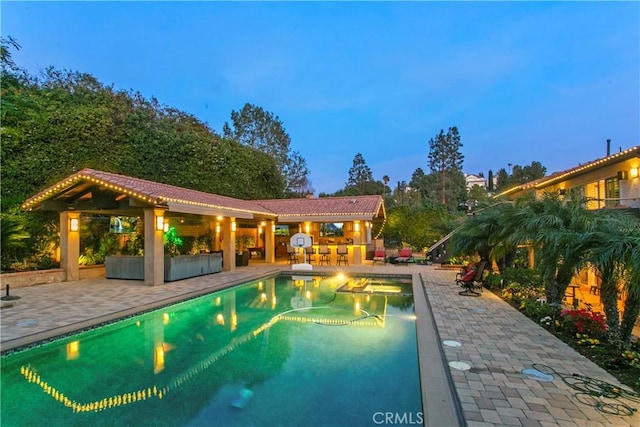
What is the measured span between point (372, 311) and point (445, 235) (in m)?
12.2

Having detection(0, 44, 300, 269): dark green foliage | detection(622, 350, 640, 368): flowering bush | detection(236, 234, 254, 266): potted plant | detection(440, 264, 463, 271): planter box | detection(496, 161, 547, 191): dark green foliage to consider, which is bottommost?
detection(440, 264, 463, 271): planter box

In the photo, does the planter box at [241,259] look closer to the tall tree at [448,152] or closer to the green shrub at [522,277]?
the green shrub at [522,277]

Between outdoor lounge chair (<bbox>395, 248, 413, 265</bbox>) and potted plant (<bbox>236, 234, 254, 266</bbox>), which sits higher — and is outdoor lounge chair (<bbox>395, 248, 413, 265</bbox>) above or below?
below

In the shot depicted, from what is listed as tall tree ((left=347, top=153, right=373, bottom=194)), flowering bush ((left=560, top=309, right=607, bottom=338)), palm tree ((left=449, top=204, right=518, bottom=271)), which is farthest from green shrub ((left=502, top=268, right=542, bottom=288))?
tall tree ((left=347, top=153, right=373, bottom=194))

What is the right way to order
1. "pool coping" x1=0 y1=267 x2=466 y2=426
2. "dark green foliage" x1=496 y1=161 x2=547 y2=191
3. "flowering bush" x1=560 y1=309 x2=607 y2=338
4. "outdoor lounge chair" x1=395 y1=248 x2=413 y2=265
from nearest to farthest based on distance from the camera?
"pool coping" x1=0 y1=267 x2=466 y2=426 < "flowering bush" x1=560 y1=309 x2=607 y2=338 < "outdoor lounge chair" x1=395 y1=248 x2=413 y2=265 < "dark green foliage" x1=496 y1=161 x2=547 y2=191

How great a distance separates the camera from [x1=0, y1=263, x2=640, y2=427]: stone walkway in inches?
141

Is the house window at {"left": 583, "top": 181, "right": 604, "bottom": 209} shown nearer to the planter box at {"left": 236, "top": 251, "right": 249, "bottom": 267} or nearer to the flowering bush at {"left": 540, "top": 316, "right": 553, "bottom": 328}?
the flowering bush at {"left": 540, "top": 316, "right": 553, "bottom": 328}

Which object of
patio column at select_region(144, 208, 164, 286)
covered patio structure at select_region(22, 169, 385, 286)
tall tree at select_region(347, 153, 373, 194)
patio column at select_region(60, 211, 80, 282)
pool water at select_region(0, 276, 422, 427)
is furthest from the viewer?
tall tree at select_region(347, 153, 373, 194)

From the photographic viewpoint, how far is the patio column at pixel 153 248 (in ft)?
38.9

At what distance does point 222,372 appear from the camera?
5.46m

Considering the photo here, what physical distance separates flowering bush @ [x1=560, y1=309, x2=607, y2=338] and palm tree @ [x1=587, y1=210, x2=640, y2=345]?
1.33 ft

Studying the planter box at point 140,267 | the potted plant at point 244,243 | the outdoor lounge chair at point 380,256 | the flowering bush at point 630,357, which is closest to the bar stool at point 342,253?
the outdoor lounge chair at point 380,256

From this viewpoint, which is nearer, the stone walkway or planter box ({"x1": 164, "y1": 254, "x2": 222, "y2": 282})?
the stone walkway

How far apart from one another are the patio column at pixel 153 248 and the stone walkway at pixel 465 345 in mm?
683
